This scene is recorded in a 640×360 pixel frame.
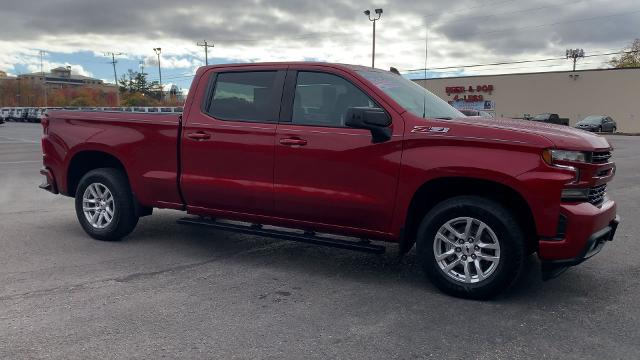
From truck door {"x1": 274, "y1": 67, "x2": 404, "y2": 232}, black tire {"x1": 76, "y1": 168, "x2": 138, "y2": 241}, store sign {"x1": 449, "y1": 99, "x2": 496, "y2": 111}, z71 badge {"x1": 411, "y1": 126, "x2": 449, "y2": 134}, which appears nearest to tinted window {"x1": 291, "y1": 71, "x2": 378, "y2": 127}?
truck door {"x1": 274, "y1": 67, "x2": 404, "y2": 232}

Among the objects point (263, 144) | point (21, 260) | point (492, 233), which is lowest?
point (21, 260)

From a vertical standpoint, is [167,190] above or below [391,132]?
below

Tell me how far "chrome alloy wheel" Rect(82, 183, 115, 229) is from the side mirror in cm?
312

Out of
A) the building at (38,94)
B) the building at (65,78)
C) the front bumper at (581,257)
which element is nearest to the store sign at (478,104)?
the front bumper at (581,257)

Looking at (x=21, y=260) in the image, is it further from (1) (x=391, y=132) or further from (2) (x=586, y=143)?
(2) (x=586, y=143)

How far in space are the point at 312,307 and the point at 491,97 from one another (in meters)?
58.4

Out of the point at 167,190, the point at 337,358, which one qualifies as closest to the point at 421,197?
the point at 337,358

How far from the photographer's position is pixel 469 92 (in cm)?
6088

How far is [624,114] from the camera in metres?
50.7

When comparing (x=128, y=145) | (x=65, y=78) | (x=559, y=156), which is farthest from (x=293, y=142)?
(x=65, y=78)

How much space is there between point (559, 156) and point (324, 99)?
80.6 inches

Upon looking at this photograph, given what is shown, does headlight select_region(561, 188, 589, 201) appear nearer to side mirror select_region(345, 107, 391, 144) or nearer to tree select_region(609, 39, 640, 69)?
side mirror select_region(345, 107, 391, 144)

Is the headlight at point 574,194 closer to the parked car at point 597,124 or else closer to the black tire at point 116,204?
the black tire at point 116,204

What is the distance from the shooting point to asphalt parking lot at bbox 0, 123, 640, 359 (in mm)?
3527
